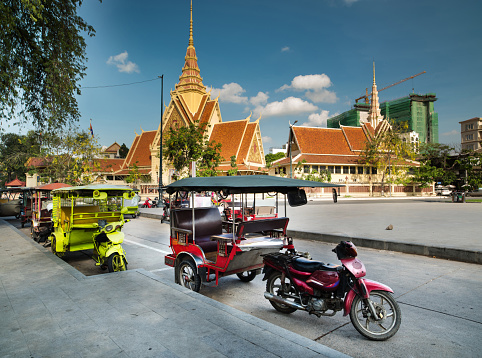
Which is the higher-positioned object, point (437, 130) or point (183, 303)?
point (437, 130)

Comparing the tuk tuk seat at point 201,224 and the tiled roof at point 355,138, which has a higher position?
the tiled roof at point 355,138

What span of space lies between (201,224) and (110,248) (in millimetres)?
2115

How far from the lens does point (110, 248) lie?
671cm

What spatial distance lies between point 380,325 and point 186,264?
10.4 feet

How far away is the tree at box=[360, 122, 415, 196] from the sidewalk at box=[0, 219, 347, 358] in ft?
164

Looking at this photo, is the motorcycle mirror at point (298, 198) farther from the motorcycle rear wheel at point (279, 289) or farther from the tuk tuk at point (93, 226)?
the tuk tuk at point (93, 226)

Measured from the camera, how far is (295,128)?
52.2 m

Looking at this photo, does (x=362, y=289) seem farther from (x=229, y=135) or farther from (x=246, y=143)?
(x=229, y=135)

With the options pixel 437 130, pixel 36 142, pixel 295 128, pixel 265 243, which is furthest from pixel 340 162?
pixel 437 130

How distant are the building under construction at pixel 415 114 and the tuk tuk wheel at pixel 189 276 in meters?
129

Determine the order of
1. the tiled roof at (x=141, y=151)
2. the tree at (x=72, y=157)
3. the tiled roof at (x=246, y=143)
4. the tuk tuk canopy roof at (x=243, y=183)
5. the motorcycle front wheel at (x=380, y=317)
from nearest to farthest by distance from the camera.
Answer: the motorcycle front wheel at (x=380, y=317) → the tuk tuk canopy roof at (x=243, y=183) → the tree at (x=72, y=157) → the tiled roof at (x=246, y=143) → the tiled roof at (x=141, y=151)

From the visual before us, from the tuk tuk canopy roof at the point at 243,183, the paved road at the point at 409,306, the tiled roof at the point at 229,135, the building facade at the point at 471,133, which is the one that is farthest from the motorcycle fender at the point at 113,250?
the building facade at the point at 471,133

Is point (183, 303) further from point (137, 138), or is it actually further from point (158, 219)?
point (137, 138)

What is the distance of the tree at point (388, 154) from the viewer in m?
49.9
